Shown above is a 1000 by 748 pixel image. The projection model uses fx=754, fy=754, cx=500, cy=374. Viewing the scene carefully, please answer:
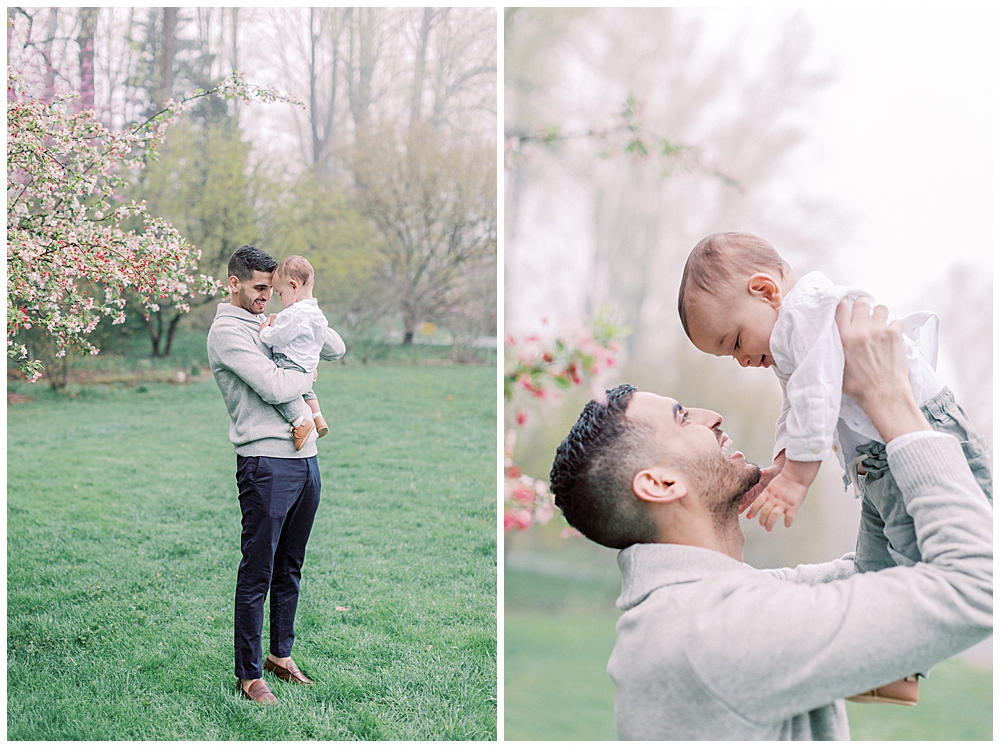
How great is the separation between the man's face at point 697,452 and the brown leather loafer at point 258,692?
1512 mm

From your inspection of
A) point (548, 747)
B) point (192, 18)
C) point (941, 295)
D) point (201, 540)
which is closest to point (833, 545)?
point (941, 295)

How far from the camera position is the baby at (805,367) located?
0.98 m

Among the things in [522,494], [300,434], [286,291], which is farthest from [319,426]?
[522,494]

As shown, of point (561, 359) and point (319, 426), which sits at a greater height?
point (561, 359)

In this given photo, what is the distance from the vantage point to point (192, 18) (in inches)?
120

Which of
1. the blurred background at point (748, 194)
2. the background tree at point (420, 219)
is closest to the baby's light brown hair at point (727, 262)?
the blurred background at point (748, 194)

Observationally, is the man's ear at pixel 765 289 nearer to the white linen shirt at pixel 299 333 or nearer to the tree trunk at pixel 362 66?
the white linen shirt at pixel 299 333

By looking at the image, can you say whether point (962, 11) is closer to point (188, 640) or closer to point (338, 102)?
point (338, 102)

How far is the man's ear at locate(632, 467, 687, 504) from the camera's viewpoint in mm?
962

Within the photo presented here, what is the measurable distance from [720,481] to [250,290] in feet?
4.10

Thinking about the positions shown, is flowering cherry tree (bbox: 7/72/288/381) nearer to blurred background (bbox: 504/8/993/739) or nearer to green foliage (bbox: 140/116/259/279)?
green foliage (bbox: 140/116/259/279)

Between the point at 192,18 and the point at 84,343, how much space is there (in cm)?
156

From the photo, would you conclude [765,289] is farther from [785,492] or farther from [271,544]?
[271,544]

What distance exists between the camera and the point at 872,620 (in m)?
0.81
